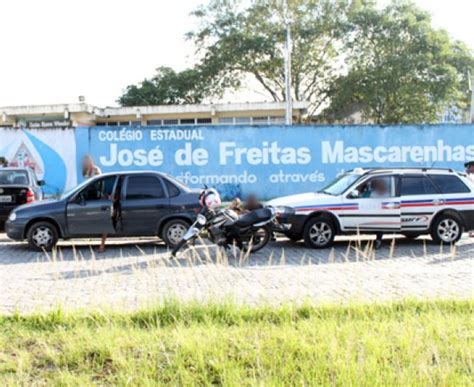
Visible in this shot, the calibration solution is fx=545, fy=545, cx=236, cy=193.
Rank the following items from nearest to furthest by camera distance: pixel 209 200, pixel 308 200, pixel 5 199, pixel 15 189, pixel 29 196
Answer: pixel 209 200 → pixel 308 200 → pixel 5 199 → pixel 15 189 → pixel 29 196

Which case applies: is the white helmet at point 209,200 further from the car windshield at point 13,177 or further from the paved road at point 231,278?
the car windshield at point 13,177

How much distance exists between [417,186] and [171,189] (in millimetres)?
4863

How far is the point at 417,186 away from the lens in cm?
1076

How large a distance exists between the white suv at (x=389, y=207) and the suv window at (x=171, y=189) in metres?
1.98

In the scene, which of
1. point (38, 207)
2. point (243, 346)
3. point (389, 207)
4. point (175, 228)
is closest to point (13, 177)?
point (38, 207)

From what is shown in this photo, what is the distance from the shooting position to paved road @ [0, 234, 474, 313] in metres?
6.41

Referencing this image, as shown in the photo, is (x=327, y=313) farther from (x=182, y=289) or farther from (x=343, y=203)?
(x=343, y=203)

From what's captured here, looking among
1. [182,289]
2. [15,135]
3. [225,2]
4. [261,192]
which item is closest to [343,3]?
[225,2]

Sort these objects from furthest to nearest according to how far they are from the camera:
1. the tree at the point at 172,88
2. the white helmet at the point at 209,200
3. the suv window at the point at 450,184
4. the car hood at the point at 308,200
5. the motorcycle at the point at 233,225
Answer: the tree at the point at 172,88
the suv window at the point at 450,184
the car hood at the point at 308,200
the white helmet at the point at 209,200
the motorcycle at the point at 233,225

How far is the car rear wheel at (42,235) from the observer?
34.2ft

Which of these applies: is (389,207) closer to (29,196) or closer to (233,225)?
(233,225)

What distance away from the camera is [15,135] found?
60.4 ft

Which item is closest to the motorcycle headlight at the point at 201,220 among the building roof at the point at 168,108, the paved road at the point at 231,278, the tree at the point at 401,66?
the paved road at the point at 231,278

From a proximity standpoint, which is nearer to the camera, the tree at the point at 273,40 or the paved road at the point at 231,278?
the paved road at the point at 231,278
